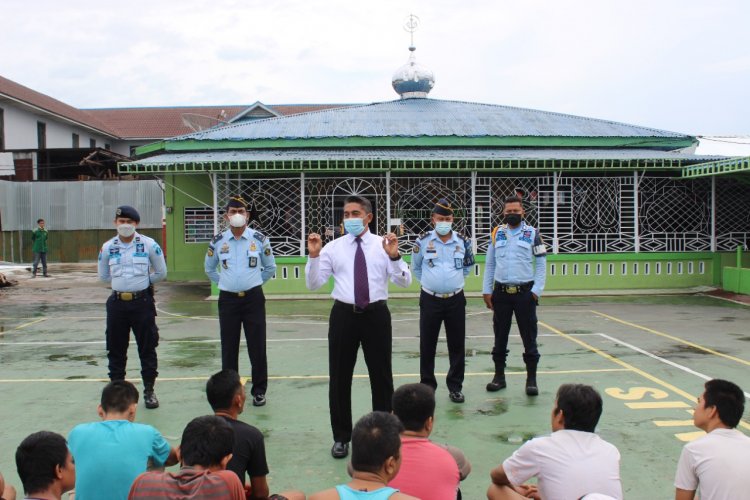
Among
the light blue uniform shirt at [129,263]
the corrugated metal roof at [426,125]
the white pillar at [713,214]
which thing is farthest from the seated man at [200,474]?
the white pillar at [713,214]

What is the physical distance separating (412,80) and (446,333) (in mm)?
15934

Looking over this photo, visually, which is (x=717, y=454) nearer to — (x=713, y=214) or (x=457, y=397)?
(x=457, y=397)

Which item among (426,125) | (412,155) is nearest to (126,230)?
(412,155)

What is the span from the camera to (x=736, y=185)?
16.4 meters

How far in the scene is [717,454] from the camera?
3055 mm

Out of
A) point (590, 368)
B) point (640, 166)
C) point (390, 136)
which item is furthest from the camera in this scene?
point (390, 136)

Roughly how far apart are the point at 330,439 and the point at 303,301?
30.3ft

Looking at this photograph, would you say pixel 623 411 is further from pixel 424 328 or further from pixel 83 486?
pixel 83 486

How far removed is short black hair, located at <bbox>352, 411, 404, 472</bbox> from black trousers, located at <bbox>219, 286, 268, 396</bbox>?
350cm

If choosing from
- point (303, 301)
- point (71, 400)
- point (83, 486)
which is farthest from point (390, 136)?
point (83, 486)

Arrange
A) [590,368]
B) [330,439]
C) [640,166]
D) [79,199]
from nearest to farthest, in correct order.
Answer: [330,439] < [590,368] < [640,166] < [79,199]

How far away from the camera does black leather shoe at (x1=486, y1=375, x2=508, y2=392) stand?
6.63 m

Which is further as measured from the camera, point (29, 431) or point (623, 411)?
point (623, 411)

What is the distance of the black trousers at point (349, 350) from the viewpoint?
4.98 m
